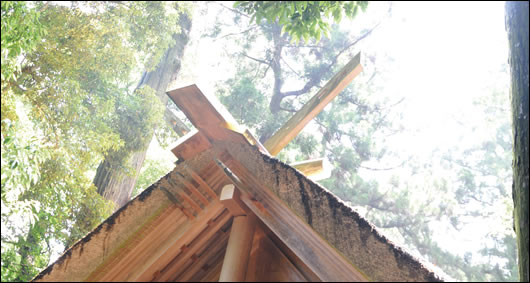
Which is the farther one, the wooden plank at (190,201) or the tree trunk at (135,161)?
the tree trunk at (135,161)

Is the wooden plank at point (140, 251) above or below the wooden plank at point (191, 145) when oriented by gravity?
below

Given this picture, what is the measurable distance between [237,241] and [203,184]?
0.85 feet

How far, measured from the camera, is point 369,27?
11180mm

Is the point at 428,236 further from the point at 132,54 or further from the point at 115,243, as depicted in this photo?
the point at 115,243

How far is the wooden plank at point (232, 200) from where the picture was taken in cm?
168

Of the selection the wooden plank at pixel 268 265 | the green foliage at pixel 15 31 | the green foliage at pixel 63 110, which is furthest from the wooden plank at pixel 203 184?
the green foliage at pixel 15 31

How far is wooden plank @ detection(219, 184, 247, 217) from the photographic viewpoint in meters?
1.68

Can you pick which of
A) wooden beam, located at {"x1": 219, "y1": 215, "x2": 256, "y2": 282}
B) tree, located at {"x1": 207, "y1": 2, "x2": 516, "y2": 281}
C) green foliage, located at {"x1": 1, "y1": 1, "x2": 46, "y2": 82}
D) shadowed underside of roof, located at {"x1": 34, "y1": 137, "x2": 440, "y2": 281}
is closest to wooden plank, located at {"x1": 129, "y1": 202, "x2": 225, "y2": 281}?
shadowed underside of roof, located at {"x1": 34, "y1": 137, "x2": 440, "y2": 281}

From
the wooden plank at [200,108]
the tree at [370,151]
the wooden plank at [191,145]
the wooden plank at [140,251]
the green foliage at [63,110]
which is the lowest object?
the tree at [370,151]

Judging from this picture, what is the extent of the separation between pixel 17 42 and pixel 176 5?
5.25m

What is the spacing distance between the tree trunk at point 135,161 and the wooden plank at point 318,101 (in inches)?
98.0

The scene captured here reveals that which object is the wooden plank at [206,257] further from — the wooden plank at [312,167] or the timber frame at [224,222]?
the wooden plank at [312,167]

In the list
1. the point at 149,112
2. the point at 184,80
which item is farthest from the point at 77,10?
the point at 184,80

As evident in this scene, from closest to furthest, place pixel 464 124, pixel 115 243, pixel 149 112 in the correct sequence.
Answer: pixel 115 243 → pixel 149 112 → pixel 464 124
